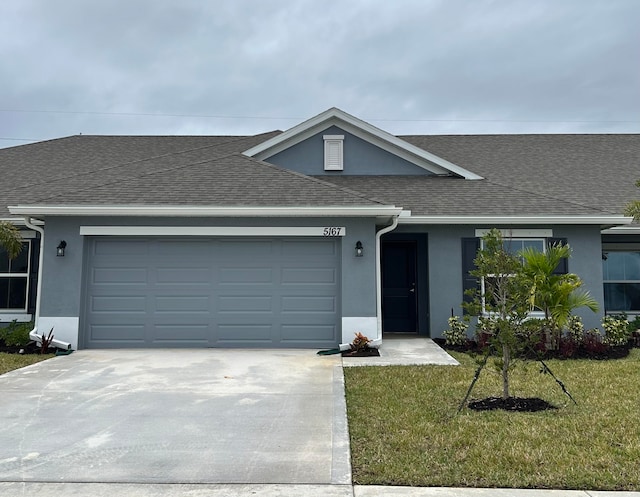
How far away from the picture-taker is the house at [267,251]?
9.69m

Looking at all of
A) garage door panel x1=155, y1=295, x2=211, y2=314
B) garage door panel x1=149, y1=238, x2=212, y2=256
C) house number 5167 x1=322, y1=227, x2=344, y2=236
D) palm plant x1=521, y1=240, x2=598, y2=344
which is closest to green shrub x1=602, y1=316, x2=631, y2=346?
palm plant x1=521, y1=240, x2=598, y2=344

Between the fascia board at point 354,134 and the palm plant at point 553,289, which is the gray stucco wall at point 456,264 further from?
the fascia board at point 354,134

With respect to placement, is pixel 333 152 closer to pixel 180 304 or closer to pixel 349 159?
pixel 349 159

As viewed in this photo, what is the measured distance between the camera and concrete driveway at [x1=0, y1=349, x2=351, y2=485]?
3999 mm

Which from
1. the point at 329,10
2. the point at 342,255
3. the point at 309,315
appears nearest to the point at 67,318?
the point at 309,315

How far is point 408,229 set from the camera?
1127 cm

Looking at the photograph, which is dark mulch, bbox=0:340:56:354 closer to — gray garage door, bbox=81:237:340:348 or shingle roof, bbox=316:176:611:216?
gray garage door, bbox=81:237:340:348

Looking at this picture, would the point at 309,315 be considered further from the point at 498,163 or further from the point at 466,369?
the point at 498,163

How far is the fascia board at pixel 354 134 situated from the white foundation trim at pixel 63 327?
6248 millimetres

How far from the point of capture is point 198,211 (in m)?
9.62

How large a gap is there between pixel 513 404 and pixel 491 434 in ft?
3.86

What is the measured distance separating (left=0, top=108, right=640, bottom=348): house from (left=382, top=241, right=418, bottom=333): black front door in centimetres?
3

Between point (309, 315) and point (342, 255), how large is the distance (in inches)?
53.3

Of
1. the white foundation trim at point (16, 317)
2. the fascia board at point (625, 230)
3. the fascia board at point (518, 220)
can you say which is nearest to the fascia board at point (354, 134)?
the fascia board at point (518, 220)
